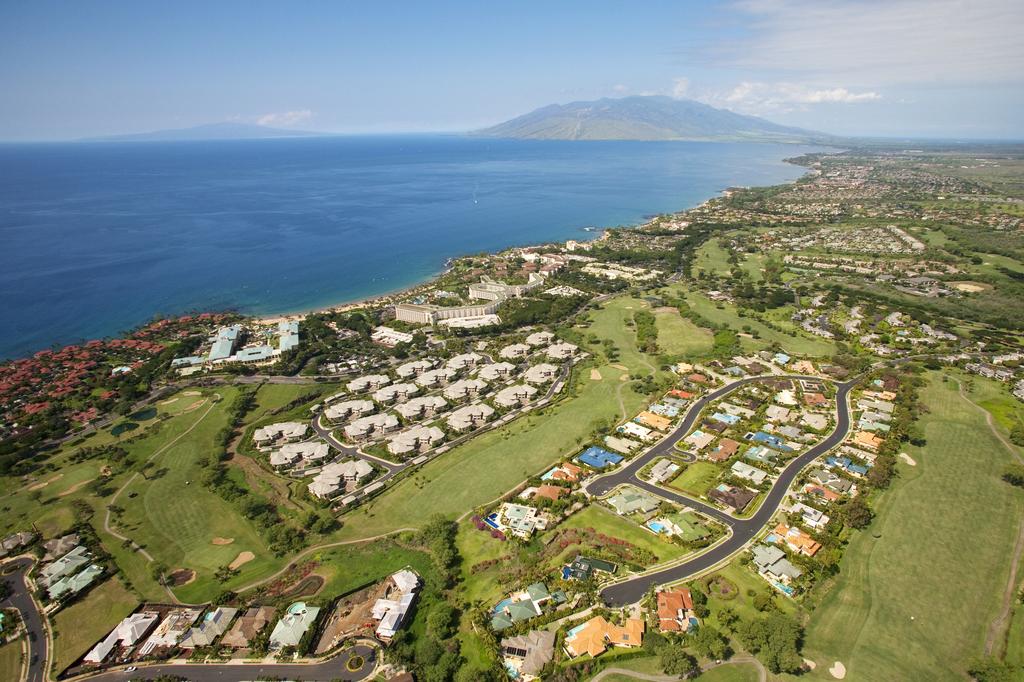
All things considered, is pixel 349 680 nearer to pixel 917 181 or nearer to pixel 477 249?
pixel 477 249

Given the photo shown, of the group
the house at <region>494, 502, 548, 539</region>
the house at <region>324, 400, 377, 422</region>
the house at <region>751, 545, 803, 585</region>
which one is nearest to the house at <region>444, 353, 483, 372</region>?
the house at <region>324, 400, 377, 422</region>

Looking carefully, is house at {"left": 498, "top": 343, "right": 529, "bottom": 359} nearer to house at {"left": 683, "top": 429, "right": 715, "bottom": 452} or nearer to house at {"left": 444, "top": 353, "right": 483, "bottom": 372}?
house at {"left": 444, "top": 353, "right": 483, "bottom": 372}

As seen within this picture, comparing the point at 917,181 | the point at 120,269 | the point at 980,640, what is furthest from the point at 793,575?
the point at 917,181

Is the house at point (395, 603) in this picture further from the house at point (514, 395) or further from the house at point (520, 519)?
the house at point (514, 395)

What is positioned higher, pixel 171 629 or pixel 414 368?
pixel 414 368

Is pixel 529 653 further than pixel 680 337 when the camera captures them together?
No

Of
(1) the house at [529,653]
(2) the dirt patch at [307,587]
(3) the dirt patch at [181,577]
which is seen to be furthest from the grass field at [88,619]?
(1) the house at [529,653]

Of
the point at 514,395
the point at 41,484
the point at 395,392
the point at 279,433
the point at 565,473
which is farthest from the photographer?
the point at 395,392

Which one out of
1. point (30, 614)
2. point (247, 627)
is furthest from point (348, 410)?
point (30, 614)

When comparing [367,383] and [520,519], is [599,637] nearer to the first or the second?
[520,519]
